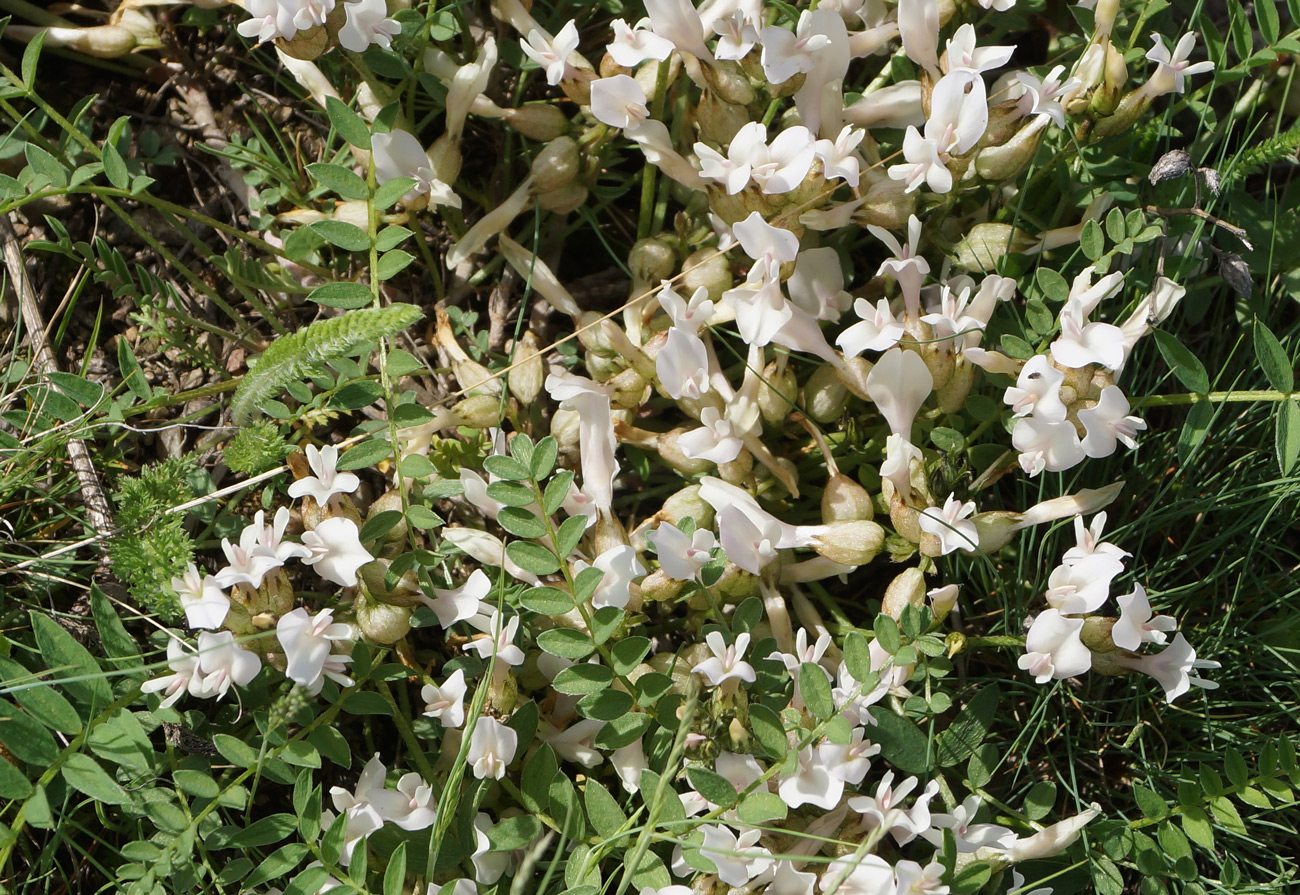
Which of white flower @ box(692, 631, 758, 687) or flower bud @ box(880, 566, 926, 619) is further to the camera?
flower bud @ box(880, 566, 926, 619)

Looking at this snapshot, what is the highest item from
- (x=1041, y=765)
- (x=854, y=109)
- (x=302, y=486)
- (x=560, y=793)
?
(x=854, y=109)

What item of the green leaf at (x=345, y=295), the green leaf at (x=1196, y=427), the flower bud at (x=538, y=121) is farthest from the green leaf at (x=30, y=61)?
the green leaf at (x=1196, y=427)

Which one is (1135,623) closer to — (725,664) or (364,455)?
(725,664)

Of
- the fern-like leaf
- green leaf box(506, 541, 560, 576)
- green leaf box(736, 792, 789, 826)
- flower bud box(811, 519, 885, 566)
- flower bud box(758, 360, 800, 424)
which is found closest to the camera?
the fern-like leaf

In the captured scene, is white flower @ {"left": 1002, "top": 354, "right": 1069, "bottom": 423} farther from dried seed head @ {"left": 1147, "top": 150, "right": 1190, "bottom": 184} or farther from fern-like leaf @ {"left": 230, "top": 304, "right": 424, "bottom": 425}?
fern-like leaf @ {"left": 230, "top": 304, "right": 424, "bottom": 425}

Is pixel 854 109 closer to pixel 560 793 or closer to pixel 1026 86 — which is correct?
pixel 1026 86

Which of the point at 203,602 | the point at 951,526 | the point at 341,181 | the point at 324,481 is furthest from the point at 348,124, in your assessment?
the point at 951,526

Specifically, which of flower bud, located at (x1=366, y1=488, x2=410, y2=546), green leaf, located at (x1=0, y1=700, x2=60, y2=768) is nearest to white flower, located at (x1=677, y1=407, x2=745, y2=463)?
flower bud, located at (x1=366, y1=488, x2=410, y2=546)

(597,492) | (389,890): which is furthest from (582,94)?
(389,890)
